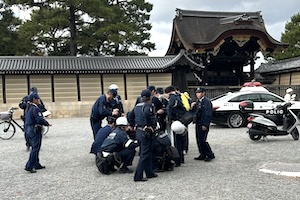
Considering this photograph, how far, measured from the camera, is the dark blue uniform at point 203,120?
7.33m

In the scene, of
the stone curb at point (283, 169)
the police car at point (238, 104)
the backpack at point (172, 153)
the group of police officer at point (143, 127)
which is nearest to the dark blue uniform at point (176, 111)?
the group of police officer at point (143, 127)

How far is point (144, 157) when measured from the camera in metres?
6.02

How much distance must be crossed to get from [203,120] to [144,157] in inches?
73.9

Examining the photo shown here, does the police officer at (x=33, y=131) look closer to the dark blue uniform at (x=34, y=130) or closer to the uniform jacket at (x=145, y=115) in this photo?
the dark blue uniform at (x=34, y=130)

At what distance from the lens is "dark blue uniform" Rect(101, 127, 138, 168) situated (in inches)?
257

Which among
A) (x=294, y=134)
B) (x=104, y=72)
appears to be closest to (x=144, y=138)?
(x=294, y=134)

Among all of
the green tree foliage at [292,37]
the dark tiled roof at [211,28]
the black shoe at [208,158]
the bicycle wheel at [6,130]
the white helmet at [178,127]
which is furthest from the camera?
the green tree foliage at [292,37]

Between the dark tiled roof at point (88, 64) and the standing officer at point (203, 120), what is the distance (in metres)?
14.0

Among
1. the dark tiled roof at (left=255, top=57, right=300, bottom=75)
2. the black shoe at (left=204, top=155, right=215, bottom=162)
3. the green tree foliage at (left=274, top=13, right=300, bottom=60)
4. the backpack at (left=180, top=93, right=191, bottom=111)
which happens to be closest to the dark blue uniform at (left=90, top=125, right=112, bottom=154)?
the backpack at (left=180, top=93, right=191, bottom=111)

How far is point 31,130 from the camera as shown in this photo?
6.96 meters

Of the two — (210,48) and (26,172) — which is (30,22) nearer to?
(210,48)

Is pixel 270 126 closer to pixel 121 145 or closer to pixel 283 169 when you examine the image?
pixel 283 169

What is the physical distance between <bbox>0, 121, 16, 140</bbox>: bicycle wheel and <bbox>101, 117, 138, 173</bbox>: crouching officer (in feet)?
21.4

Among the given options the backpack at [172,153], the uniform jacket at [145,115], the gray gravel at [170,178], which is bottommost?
the gray gravel at [170,178]
